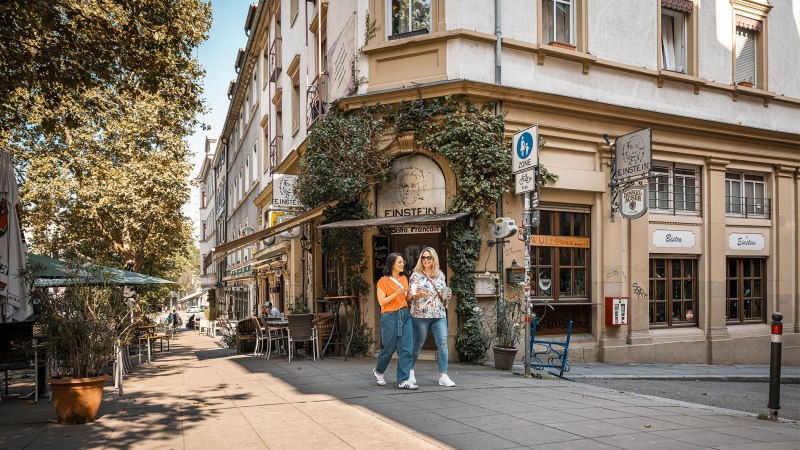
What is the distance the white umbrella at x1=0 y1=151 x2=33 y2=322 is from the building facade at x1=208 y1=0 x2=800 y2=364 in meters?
5.52

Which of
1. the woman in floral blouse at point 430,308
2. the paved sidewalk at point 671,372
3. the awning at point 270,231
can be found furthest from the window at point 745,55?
the woman in floral blouse at point 430,308

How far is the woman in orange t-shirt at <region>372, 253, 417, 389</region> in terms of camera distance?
8672 millimetres

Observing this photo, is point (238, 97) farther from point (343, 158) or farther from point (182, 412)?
point (182, 412)

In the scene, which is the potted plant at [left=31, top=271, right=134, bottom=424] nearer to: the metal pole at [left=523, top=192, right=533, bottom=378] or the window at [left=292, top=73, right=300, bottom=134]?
the metal pole at [left=523, top=192, right=533, bottom=378]

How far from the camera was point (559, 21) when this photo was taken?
46.3 ft

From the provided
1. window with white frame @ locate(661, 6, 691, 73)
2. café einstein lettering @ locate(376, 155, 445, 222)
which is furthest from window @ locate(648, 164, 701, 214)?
café einstein lettering @ locate(376, 155, 445, 222)

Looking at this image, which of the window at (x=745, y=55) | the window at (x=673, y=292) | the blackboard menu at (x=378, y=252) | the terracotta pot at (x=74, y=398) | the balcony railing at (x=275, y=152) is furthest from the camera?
the balcony railing at (x=275, y=152)

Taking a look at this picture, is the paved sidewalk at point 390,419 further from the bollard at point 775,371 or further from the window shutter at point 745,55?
the window shutter at point 745,55

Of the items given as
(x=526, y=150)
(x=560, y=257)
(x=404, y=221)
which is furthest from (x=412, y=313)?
(x=560, y=257)

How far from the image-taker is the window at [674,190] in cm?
1531

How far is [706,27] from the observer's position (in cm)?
1606

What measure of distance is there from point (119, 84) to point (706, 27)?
13094 millimetres

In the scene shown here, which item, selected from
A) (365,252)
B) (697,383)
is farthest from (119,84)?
(697,383)

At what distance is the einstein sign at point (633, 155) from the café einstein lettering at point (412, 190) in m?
3.84
